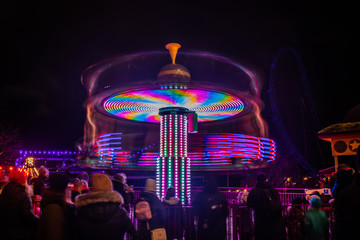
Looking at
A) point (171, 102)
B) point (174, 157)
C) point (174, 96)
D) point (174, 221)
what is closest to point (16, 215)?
point (174, 221)

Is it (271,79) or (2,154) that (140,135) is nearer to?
(2,154)

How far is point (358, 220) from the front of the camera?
4.81 meters

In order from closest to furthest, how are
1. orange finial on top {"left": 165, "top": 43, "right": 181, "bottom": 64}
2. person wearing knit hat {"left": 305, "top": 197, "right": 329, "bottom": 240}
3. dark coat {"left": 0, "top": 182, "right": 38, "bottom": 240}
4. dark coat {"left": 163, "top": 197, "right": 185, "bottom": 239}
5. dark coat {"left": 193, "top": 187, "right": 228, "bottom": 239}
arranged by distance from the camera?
1. dark coat {"left": 0, "top": 182, "right": 38, "bottom": 240}
2. person wearing knit hat {"left": 305, "top": 197, "right": 329, "bottom": 240}
3. dark coat {"left": 193, "top": 187, "right": 228, "bottom": 239}
4. dark coat {"left": 163, "top": 197, "right": 185, "bottom": 239}
5. orange finial on top {"left": 165, "top": 43, "right": 181, "bottom": 64}

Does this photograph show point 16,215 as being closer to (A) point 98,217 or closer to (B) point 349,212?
(A) point 98,217

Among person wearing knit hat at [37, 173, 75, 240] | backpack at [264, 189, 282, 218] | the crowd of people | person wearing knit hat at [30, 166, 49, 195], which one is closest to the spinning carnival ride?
person wearing knit hat at [30, 166, 49, 195]

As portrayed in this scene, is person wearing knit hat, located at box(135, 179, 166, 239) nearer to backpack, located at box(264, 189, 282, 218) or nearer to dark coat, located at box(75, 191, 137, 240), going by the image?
dark coat, located at box(75, 191, 137, 240)

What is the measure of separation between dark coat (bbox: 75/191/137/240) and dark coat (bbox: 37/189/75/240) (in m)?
0.41

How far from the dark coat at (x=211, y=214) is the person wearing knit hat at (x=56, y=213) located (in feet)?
8.48

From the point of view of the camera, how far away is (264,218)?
6207 millimetres

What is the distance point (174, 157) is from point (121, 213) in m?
9.84

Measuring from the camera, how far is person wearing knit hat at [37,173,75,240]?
464 cm

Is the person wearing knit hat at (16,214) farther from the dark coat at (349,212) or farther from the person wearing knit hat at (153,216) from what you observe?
the dark coat at (349,212)

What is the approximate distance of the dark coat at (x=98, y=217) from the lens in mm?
4332

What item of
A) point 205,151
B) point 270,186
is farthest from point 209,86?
point 205,151
